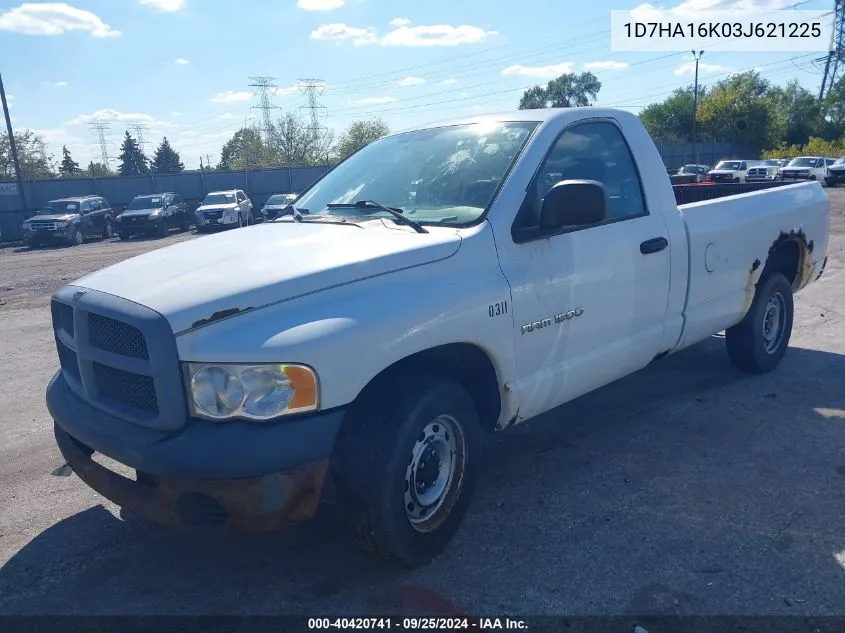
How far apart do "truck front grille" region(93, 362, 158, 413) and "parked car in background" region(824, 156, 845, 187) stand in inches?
1580

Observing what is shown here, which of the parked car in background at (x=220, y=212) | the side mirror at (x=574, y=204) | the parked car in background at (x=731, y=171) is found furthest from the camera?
the parked car in background at (x=731, y=171)

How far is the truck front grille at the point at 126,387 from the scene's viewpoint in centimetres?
284

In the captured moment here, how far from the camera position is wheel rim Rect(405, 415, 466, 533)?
10.4 feet

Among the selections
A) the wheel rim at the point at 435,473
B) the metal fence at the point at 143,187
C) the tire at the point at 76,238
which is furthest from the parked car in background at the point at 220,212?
the wheel rim at the point at 435,473

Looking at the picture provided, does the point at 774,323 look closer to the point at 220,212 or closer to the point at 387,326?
the point at 387,326

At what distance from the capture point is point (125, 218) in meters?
26.5

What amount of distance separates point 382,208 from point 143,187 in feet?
113

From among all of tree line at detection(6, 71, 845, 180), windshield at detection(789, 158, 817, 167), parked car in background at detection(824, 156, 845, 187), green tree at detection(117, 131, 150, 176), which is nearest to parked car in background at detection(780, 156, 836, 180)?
windshield at detection(789, 158, 817, 167)

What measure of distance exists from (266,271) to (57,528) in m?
1.97

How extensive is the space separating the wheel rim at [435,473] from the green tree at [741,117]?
7002 centimetres

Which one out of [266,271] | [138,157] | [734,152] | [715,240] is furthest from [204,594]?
[138,157]

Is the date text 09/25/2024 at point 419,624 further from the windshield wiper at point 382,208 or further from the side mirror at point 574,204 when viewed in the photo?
the side mirror at point 574,204

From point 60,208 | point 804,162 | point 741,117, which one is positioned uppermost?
point 741,117

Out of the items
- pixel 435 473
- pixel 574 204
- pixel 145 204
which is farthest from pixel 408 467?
pixel 145 204
